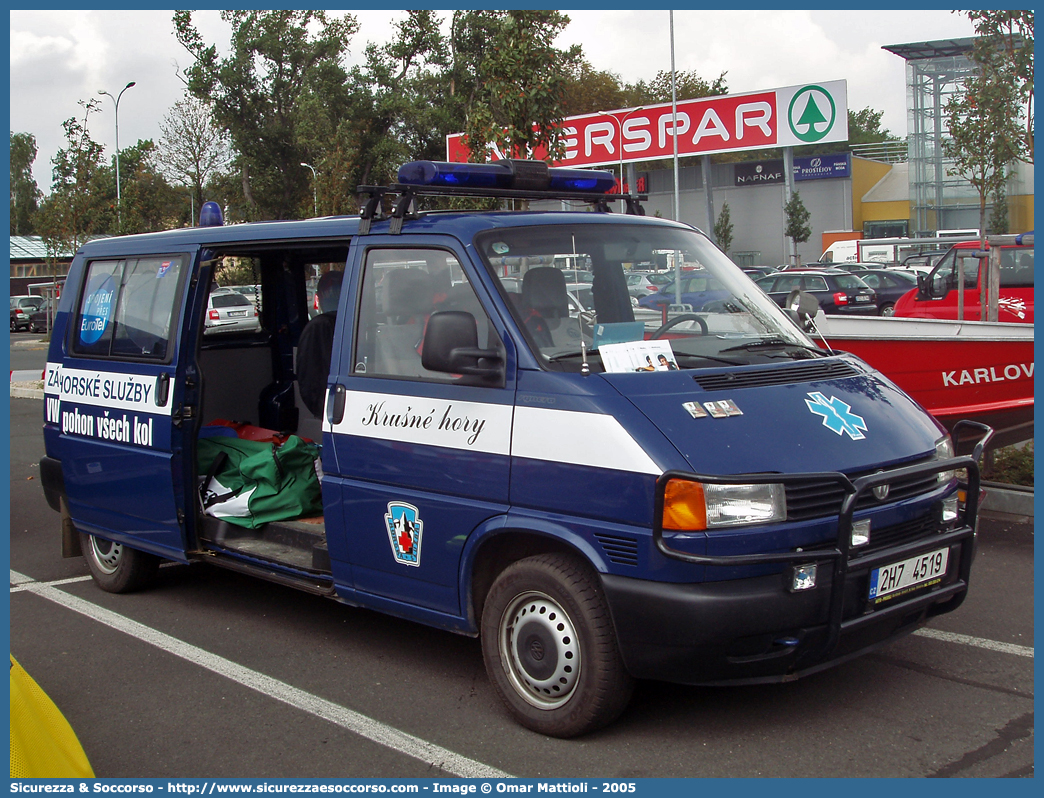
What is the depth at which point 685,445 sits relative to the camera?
3.72 meters

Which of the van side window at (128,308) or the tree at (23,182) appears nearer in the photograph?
the van side window at (128,308)

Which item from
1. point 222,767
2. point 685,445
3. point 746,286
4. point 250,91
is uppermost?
point 250,91

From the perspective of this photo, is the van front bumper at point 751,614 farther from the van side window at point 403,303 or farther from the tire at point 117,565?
the tire at point 117,565

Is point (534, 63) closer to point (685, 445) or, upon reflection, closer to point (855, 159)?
point (685, 445)

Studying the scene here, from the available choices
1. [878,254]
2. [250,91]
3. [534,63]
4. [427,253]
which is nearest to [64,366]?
[427,253]

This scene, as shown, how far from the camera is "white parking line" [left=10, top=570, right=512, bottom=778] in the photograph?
389 centimetres

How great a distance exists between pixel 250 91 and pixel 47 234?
27582 mm

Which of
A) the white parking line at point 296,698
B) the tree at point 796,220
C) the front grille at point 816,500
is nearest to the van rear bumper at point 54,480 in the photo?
the white parking line at point 296,698

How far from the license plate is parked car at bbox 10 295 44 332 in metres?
49.4

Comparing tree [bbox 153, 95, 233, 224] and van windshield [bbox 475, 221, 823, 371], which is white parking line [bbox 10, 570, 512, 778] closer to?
van windshield [bbox 475, 221, 823, 371]

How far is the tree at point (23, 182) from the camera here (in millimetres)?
89438

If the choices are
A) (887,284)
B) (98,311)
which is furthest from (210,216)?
(887,284)

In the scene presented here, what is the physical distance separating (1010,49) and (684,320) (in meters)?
17.9

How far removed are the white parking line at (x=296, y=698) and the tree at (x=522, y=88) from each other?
8847mm
